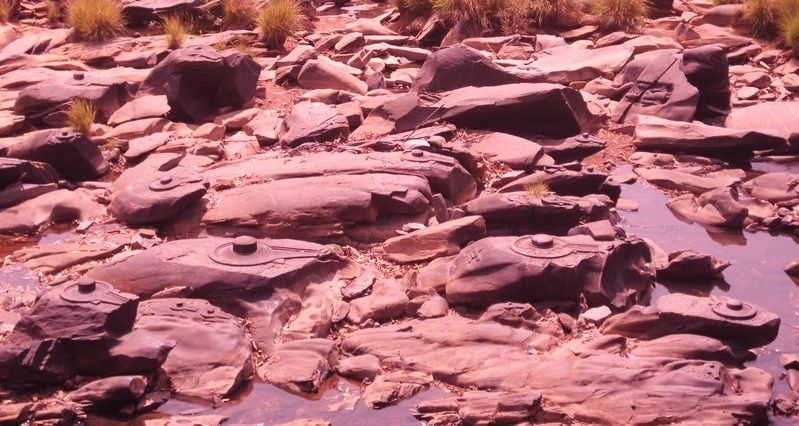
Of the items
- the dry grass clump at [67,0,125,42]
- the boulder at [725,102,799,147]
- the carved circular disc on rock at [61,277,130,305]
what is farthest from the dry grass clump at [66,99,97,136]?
the boulder at [725,102,799,147]

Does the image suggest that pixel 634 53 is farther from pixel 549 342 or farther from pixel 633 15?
pixel 549 342

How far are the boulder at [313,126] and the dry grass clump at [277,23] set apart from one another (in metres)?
3.44

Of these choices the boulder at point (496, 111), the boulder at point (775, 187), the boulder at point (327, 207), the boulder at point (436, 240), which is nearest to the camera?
the boulder at point (436, 240)

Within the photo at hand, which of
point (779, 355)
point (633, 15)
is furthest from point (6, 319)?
point (633, 15)

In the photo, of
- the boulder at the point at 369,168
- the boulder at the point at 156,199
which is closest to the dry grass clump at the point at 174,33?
the boulder at the point at 369,168

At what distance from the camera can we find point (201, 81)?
988 cm

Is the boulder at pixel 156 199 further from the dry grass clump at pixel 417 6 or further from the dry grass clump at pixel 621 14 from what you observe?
the dry grass clump at pixel 621 14

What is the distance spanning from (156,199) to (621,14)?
8128 mm

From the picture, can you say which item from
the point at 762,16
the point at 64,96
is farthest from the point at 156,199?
the point at 762,16

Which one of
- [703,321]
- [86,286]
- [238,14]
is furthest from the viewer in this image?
[238,14]

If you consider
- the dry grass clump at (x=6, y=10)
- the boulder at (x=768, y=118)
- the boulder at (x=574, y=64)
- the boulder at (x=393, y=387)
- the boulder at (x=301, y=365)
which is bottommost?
the boulder at (x=768, y=118)

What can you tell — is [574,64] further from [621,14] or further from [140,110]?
[140,110]

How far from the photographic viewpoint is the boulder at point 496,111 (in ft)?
30.0

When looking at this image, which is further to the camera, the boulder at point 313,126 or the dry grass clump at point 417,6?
the dry grass clump at point 417,6
